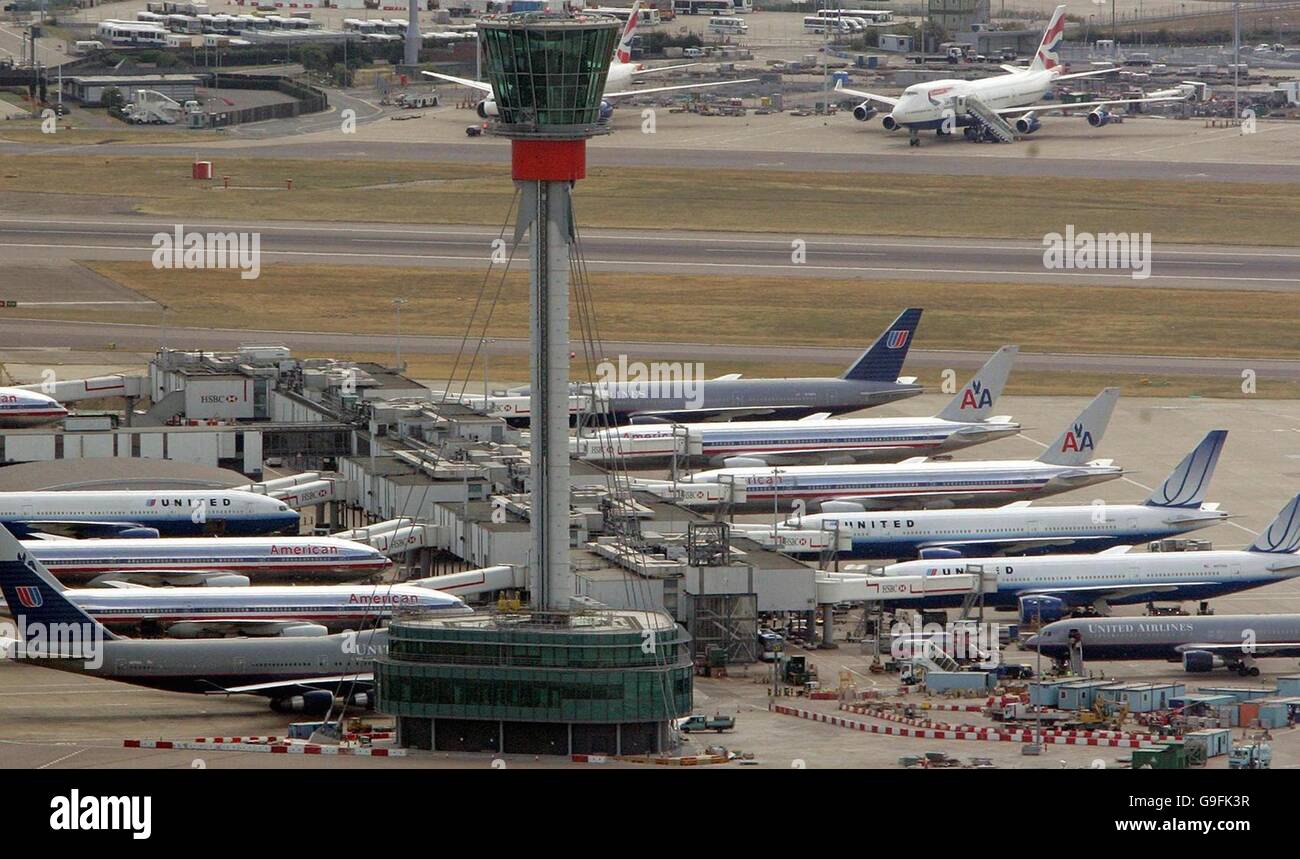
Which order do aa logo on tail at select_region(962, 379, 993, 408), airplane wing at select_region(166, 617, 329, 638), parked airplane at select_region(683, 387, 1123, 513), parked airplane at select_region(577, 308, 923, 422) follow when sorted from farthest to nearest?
1. parked airplane at select_region(577, 308, 923, 422)
2. aa logo on tail at select_region(962, 379, 993, 408)
3. parked airplane at select_region(683, 387, 1123, 513)
4. airplane wing at select_region(166, 617, 329, 638)

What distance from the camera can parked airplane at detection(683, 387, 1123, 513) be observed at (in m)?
128

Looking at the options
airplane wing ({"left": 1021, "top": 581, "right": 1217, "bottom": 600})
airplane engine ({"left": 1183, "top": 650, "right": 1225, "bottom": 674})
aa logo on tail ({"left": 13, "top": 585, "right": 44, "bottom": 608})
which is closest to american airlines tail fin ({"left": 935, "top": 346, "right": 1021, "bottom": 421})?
airplane wing ({"left": 1021, "top": 581, "right": 1217, "bottom": 600})

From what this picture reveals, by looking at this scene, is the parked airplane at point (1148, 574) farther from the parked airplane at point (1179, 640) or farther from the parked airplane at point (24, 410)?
the parked airplane at point (24, 410)

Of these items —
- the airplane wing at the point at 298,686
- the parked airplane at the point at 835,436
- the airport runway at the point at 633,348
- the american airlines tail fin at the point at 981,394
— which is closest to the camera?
the airplane wing at the point at 298,686

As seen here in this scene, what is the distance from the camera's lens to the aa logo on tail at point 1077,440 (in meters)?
131

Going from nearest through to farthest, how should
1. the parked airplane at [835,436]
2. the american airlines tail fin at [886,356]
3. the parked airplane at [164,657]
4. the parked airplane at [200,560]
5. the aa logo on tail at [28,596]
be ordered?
the parked airplane at [164,657], the aa logo on tail at [28,596], the parked airplane at [200,560], the parked airplane at [835,436], the american airlines tail fin at [886,356]

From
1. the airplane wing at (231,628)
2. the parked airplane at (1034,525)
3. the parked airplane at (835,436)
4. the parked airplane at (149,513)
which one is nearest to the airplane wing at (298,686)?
the airplane wing at (231,628)

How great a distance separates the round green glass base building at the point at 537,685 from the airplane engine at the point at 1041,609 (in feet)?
89.3

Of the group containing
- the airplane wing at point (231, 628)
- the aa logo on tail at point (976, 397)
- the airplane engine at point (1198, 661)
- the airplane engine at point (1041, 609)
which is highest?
the aa logo on tail at point (976, 397)

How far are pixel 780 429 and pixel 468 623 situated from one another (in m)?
56.6

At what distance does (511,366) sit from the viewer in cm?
16912

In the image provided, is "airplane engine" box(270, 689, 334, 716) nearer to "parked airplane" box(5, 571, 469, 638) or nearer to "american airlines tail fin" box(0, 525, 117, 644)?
"american airlines tail fin" box(0, 525, 117, 644)

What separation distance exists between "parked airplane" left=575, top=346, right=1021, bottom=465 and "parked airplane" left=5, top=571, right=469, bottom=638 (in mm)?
36733
